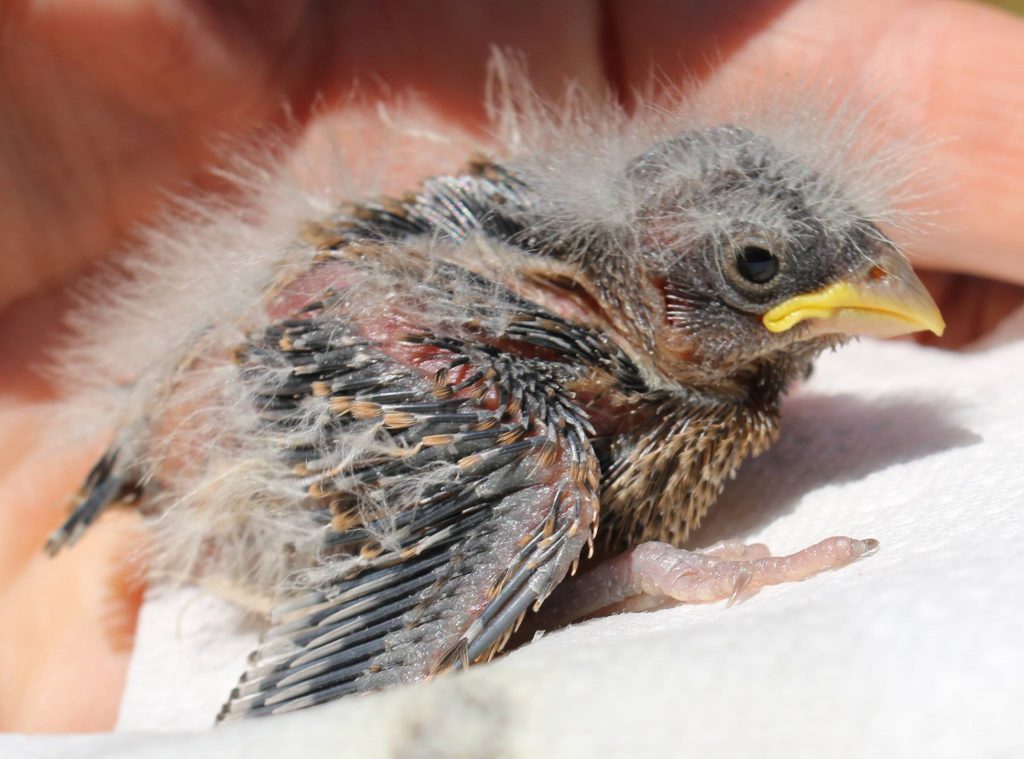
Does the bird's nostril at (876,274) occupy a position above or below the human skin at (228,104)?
below

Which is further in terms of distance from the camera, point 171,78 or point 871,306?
point 171,78

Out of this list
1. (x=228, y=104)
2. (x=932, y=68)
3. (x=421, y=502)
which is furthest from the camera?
(x=228, y=104)

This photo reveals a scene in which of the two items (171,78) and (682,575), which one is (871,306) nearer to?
(682,575)

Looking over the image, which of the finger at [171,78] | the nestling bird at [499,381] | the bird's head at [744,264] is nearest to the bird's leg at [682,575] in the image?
the nestling bird at [499,381]

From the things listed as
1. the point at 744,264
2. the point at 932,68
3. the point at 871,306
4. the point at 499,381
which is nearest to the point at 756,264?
the point at 744,264

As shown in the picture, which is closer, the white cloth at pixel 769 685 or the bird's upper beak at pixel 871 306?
the white cloth at pixel 769 685

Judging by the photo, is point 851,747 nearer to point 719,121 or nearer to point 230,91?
point 719,121

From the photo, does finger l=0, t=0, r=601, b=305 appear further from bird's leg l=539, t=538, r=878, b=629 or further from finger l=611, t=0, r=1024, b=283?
bird's leg l=539, t=538, r=878, b=629

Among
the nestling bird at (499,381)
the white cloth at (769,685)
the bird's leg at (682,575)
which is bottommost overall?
the white cloth at (769,685)

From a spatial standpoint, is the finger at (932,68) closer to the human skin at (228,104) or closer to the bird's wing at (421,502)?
the human skin at (228,104)
